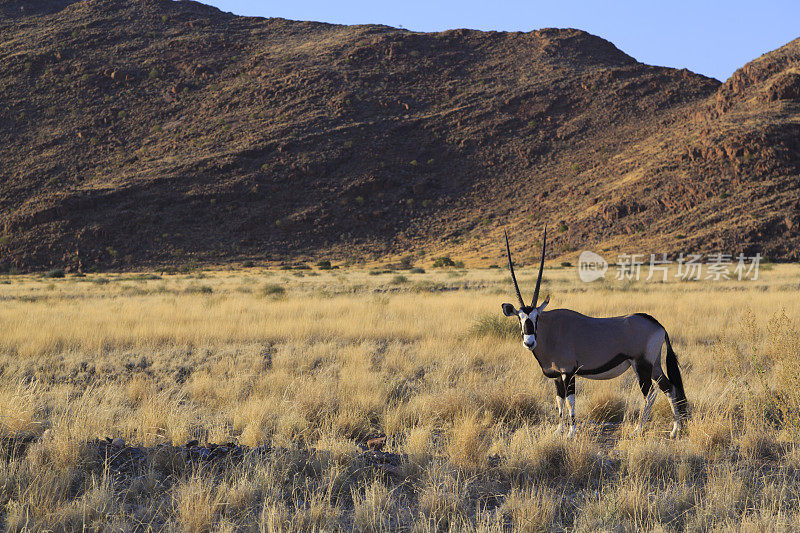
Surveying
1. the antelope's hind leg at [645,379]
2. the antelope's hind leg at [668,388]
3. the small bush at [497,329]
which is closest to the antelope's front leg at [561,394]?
the antelope's hind leg at [645,379]

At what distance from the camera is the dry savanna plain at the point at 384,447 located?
3777 millimetres

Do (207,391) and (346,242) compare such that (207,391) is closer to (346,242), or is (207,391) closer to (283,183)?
(346,242)

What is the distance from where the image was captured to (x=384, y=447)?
17.4 ft

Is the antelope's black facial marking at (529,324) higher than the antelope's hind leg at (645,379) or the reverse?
higher

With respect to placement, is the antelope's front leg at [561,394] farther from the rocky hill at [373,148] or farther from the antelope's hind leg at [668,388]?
the rocky hill at [373,148]

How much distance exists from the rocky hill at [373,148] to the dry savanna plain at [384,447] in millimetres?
40940

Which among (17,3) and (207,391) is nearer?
(207,391)

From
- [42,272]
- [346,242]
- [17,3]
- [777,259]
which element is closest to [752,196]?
[777,259]

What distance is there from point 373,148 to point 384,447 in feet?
199

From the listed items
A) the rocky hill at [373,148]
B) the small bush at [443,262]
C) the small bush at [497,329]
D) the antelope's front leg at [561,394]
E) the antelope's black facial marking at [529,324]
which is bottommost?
the small bush at [443,262]

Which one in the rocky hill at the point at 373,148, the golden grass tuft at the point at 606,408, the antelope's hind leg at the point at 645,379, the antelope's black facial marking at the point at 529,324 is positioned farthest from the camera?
the rocky hill at the point at 373,148

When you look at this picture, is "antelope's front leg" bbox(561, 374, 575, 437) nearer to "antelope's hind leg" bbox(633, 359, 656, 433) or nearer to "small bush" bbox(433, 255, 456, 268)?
"antelope's hind leg" bbox(633, 359, 656, 433)

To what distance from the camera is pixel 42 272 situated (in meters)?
49.4

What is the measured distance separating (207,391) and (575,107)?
225 feet
